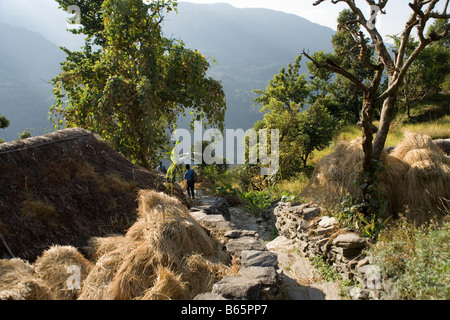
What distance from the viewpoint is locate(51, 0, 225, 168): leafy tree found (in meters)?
8.15

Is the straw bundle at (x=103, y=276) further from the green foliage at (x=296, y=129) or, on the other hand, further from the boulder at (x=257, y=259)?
the green foliage at (x=296, y=129)

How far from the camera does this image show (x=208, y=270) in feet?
11.9

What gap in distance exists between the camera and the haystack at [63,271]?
3111 mm

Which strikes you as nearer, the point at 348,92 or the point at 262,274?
the point at 262,274

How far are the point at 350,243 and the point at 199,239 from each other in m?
2.26

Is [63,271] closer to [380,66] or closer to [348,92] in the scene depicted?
[380,66]

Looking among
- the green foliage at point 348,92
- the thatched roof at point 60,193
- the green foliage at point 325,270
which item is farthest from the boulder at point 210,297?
the green foliage at point 348,92

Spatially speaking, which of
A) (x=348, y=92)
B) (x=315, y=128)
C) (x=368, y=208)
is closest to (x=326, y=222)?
(x=368, y=208)

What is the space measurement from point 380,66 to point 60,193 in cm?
554

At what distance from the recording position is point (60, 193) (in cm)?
473

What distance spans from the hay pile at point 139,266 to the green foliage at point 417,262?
1924 mm

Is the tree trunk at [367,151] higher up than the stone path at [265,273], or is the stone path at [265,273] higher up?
the tree trunk at [367,151]

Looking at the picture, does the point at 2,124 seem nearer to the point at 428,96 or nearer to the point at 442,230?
the point at 442,230
